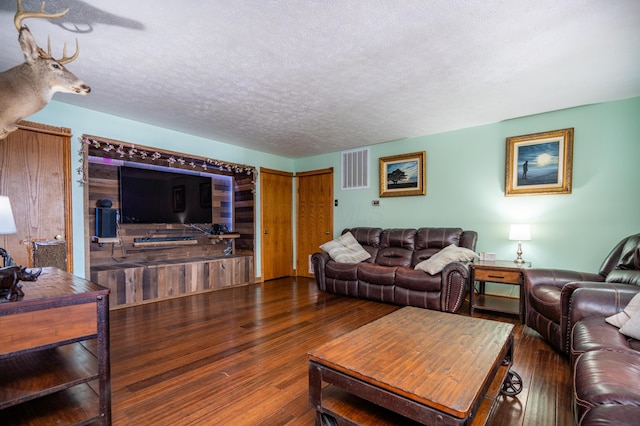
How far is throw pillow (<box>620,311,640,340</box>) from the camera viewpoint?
1.66 meters

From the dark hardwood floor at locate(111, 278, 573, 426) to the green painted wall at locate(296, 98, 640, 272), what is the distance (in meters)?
1.21

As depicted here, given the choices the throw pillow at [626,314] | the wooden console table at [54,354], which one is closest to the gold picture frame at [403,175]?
the throw pillow at [626,314]

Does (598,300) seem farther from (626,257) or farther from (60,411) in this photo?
Result: (60,411)

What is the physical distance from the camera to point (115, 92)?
303 centimetres

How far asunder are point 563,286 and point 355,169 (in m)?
3.56

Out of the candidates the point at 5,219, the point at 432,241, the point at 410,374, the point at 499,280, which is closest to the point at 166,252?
the point at 5,219

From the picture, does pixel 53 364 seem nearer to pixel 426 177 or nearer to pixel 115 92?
pixel 115 92

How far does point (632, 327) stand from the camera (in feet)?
5.50

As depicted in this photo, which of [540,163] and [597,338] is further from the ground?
[540,163]

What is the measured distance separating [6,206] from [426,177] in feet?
15.2

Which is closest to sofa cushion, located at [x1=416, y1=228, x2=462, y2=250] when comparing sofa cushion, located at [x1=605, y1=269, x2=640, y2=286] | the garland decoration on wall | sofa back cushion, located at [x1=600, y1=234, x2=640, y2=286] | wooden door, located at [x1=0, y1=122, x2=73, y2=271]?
sofa back cushion, located at [x1=600, y1=234, x2=640, y2=286]

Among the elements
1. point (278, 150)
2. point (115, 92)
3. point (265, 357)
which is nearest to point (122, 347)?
point (265, 357)

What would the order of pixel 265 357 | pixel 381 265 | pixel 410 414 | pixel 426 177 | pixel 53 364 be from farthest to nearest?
pixel 426 177 → pixel 381 265 → pixel 265 357 → pixel 53 364 → pixel 410 414

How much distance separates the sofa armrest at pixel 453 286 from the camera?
3.41 meters
